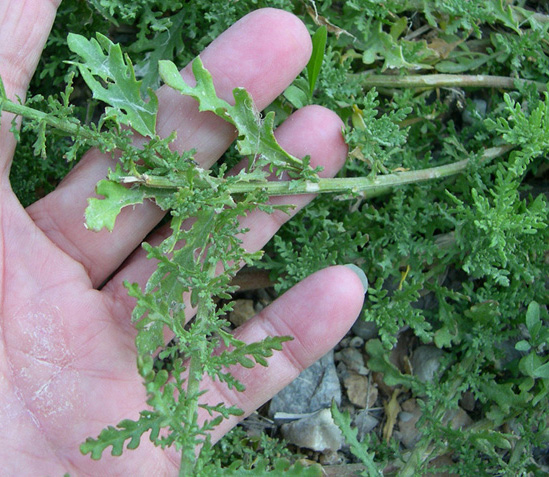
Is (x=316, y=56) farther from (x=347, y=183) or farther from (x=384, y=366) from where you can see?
(x=384, y=366)

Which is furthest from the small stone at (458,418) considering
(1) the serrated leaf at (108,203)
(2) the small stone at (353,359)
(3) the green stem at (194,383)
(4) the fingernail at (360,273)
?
(1) the serrated leaf at (108,203)

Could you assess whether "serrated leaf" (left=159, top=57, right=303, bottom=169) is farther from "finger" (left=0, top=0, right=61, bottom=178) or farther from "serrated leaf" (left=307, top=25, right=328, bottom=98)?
"finger" (left=0, top=0, right=61, bottom=178)

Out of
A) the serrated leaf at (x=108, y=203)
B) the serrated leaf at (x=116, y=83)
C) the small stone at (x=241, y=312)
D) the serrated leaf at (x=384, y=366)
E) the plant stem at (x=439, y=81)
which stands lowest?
the serrated leaf at (x=384, y=366)

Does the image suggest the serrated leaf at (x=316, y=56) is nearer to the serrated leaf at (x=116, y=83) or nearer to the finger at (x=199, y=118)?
the finger at (x=199, y=118)

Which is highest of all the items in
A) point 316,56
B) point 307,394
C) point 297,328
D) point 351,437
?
point 316,56

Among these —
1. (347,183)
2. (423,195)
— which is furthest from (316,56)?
(423,195)

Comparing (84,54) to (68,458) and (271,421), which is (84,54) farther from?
(271,421)

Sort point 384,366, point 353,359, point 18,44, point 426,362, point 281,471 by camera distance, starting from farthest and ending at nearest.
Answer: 1. point 353,359
2. point 426,362
3. point 384,366
4. point 18,44
5. point 281,471
